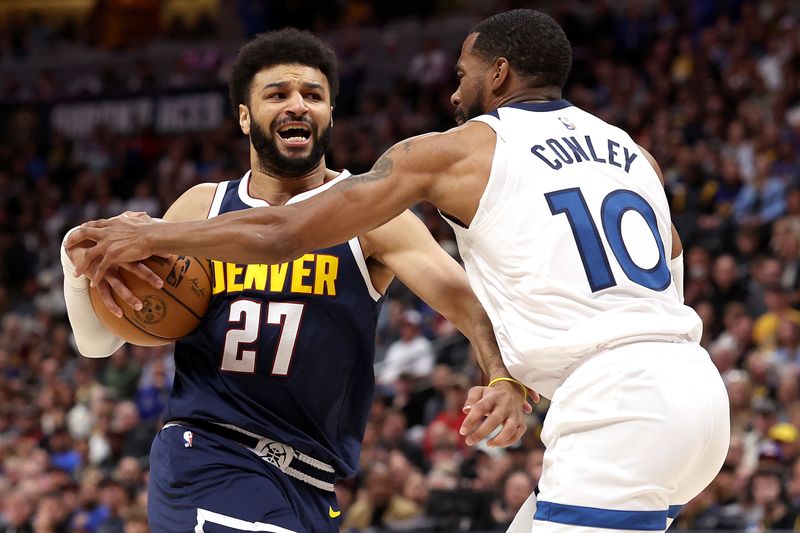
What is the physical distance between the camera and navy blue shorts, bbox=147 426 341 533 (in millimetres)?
4074

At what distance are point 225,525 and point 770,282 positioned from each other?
24.5 feet

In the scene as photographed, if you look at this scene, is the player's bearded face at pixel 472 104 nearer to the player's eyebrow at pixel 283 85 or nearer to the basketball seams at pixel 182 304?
the player's eyebrow at pixel 283 85

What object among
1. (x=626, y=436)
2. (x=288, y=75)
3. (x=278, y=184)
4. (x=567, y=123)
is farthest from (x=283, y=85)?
(x=626, y=436)

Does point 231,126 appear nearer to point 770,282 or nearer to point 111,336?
point 770,282

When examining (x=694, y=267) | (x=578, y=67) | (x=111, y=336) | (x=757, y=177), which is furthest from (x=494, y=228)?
(x=578, y=67)

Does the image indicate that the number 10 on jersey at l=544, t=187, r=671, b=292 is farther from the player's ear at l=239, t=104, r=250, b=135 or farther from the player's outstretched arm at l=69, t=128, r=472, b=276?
the player's ear at l=239, t=104, r=250, b=135

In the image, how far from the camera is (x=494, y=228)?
3.58 meters

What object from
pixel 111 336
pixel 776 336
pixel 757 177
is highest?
pixel 111 336

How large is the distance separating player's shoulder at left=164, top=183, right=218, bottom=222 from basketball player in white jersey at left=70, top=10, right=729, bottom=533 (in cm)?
71

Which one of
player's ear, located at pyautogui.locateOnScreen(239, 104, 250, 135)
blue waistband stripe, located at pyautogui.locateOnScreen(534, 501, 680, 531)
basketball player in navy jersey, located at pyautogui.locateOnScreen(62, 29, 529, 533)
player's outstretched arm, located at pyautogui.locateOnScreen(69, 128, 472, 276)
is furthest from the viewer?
player's ear, located at pyautogui.locateOnScreen(239, 104, 250, 135)

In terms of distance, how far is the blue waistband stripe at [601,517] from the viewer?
3301 millimetres

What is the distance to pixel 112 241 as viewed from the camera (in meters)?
4.01

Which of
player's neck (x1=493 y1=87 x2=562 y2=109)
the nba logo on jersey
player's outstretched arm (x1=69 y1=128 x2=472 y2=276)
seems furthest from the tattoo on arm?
the nba logo on jersey

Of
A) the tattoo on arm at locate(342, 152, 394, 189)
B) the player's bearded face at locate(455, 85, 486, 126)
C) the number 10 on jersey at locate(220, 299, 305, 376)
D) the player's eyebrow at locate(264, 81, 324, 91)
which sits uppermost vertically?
the player's bearded face at locate(455, 85, 486, 126)
